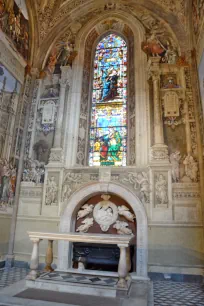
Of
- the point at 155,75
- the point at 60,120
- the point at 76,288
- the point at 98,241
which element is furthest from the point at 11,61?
the point at 76,288

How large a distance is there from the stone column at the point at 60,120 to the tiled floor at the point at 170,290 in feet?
11.6

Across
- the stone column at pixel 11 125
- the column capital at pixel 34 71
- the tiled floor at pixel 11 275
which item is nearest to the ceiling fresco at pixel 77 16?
the column capital at pixel 34 71

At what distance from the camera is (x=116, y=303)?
442 cm

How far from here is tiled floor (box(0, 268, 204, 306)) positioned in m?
4.81

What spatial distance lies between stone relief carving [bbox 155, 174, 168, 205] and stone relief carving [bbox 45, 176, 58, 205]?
3.17 m

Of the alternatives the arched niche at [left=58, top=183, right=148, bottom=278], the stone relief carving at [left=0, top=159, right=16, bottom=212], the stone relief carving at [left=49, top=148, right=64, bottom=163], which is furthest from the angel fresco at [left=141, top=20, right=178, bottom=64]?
the stone relief carving at [left=0, top=159, right=16, bottom=212]

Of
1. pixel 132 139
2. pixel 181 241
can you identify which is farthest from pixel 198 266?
pixel 132 139

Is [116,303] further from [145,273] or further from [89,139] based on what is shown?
[89,139]

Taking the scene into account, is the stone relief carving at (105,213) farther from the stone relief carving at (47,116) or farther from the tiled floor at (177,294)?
the stone relief carving at (47,116)

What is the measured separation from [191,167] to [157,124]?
5.59 feet

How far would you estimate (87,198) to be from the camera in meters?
8.24

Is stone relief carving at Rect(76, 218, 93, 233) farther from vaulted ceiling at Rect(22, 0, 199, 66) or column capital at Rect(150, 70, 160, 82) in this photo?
vaulted ceiling at Rect(22, 0, 199, 66)

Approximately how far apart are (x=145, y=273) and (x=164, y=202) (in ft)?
6.50

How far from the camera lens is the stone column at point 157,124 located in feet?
25.9
